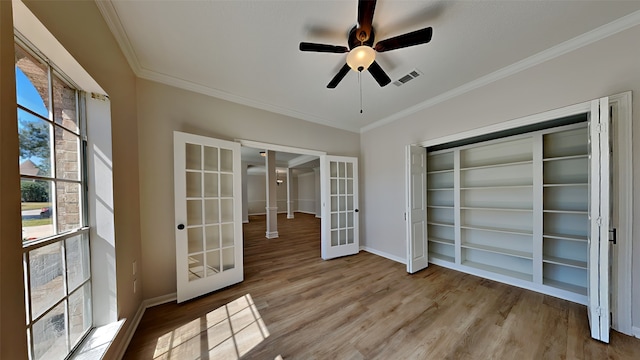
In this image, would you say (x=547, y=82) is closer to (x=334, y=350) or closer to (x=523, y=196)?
(x=523, y=196)

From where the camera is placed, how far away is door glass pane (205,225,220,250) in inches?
101

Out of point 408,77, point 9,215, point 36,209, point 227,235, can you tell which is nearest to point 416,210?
point 408,77

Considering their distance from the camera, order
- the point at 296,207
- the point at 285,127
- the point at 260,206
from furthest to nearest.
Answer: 1. the point at 296,207
2. the point at 260,206
3. the point at 285,127

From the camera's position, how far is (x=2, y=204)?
67cm

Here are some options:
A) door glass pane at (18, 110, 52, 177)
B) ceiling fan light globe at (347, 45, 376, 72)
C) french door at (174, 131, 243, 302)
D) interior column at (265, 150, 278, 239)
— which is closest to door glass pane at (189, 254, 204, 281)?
french door at (174, 131, 243, 302)

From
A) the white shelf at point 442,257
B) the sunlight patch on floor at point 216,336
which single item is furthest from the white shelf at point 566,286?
the sunlight patch on floor at point 216,336

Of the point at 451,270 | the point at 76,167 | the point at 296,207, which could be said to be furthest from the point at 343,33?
the point at 296,207

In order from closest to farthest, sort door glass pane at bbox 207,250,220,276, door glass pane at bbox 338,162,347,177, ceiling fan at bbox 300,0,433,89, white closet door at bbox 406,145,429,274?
ceiling fan at bbox 300,0,433,89, door glass pane at bbox 207,250,220,276, white closet door at bbox 406,145,429,274, door glass pane at bbox 338,162,347,177

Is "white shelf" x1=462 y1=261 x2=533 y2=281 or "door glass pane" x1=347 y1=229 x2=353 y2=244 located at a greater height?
"door glass pane" x1=347 y1=229 x2=353 y2=244

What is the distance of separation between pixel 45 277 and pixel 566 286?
195 inches

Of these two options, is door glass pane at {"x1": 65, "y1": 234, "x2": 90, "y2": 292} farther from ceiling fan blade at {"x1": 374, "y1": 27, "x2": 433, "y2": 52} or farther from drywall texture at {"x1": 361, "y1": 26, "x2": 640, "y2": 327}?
drywall texture at {"x1": 361, "y1": 26, "x2": 640, "y2": 327}

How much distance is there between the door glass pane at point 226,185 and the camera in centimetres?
271

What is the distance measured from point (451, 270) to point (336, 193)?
2.37 metres

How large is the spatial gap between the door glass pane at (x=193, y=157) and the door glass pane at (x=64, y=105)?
102 cm
